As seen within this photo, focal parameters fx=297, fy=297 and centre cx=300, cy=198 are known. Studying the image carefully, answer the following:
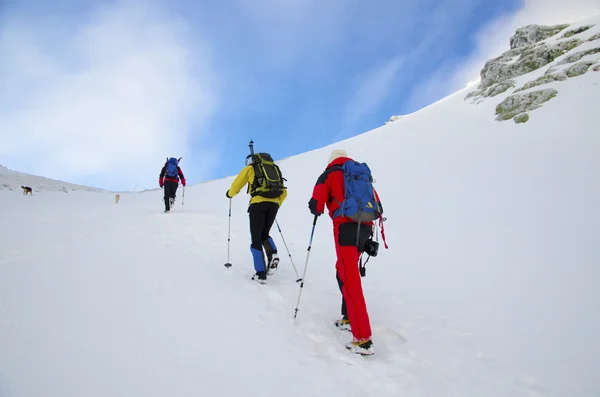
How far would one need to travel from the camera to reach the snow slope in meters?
2.82

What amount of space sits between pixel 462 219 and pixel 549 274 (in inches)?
147

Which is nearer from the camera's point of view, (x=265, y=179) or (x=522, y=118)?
(x=265, y=179)

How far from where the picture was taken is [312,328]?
14.3 feet

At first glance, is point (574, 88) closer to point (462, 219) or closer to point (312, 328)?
point (462, 219)

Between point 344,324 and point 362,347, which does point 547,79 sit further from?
point 362,347

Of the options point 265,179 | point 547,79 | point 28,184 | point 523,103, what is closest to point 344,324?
point 265,179

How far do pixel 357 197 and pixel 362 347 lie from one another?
6.32ft

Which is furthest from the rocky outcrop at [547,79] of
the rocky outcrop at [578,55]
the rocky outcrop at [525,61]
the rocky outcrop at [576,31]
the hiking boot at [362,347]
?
the hiking boot at [362,347]

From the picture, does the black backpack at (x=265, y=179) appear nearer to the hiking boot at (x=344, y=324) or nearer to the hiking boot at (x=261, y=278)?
the hiking boot at (x=261, y=278)

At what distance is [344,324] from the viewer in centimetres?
448

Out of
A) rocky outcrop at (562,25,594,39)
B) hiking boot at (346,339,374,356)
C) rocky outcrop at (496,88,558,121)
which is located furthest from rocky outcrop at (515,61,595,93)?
hiking boot at (346,339,374,356)

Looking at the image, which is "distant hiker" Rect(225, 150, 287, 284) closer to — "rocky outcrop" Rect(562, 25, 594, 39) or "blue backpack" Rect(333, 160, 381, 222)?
"blue backpack" Rect(333, 160, 381, 222)

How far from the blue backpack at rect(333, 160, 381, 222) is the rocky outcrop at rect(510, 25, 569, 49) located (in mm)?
43756

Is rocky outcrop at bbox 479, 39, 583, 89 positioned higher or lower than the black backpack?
higher
